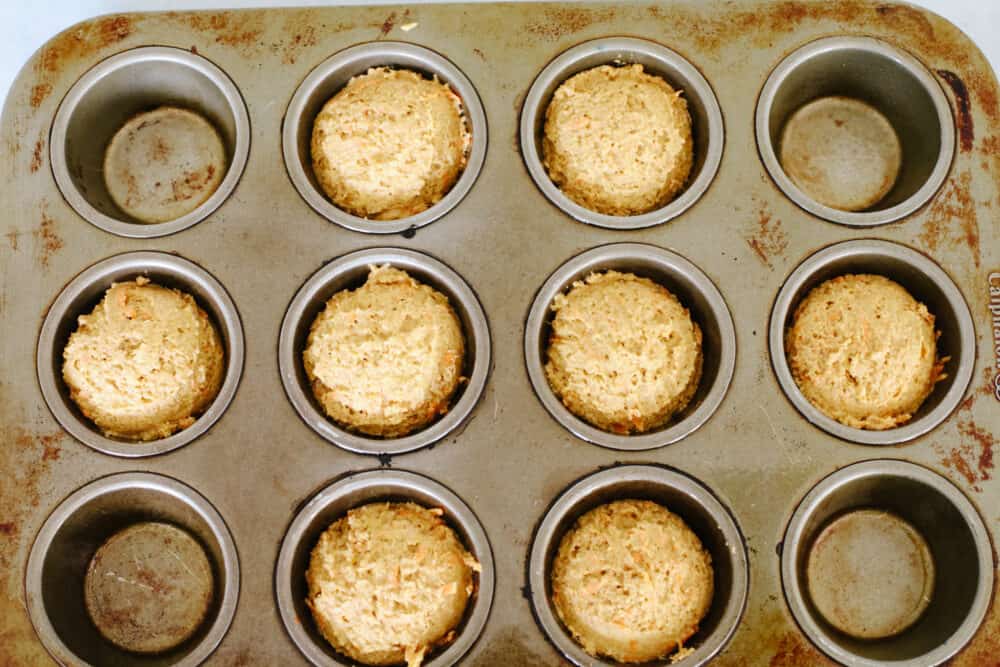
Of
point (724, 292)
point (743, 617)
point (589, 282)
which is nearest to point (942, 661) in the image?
point (743, 617)

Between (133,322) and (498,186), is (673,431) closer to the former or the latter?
(498,186)

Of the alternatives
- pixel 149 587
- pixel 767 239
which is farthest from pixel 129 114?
pixel 767 239

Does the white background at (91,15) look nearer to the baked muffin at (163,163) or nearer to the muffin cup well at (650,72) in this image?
the baked muffin at (163,163)

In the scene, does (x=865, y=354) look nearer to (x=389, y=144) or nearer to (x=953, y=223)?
(x=953, y=223)

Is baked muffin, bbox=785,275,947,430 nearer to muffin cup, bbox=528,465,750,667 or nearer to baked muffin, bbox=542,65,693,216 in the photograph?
muffin cup, bbox=528,465,750,667

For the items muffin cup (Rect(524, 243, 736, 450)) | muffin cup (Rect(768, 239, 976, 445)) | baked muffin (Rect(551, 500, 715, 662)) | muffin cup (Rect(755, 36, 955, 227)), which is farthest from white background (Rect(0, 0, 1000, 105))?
baked muffin (Rect(551, 500, 715, 662))
